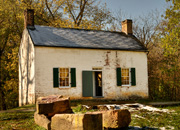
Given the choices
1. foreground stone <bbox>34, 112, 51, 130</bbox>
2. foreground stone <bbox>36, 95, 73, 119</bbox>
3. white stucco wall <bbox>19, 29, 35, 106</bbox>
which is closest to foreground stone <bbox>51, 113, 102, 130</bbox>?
foreground stone <bbox>34, 112, 51, 130</bbox>

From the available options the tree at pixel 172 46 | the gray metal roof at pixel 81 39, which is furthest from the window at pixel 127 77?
the tree at pixel 172 46

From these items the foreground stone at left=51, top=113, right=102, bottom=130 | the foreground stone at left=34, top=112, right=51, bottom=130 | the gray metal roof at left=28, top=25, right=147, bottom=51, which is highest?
the gray metal roof at left=28, top=25, right=147, bottom=51

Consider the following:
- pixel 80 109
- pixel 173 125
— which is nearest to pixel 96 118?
pixel 173 125

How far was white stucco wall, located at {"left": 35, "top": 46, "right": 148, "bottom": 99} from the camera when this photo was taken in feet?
47.2

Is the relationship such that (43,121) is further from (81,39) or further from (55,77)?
(81,39)

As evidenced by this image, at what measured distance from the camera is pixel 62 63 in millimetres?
15000

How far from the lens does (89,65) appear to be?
51.6ft

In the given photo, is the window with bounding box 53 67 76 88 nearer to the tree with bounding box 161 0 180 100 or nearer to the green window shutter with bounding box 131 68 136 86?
the green window shutter with bounding box 131 68 136 86

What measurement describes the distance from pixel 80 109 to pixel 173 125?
432 centimetres

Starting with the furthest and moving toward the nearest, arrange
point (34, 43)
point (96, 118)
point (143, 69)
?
point (143, 69), point (34, 43), point (96, 118)

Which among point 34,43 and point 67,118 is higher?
point 34,43

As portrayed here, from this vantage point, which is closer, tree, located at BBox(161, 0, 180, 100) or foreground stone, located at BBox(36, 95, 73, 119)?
foreground stone, located at BBox(36, 95, 73, 119)

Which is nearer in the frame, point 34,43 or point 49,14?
point 34,43

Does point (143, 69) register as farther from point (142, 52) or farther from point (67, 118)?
point (67, 118)
